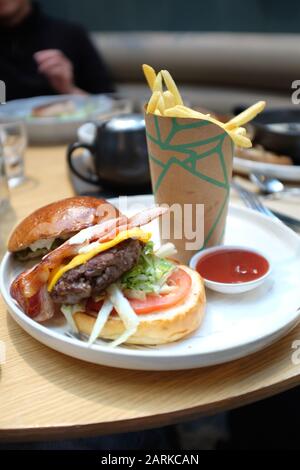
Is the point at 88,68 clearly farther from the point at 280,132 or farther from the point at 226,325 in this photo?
the point at 226,325

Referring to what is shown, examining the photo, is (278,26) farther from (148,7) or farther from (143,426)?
(143,426)

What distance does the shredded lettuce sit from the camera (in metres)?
0.89

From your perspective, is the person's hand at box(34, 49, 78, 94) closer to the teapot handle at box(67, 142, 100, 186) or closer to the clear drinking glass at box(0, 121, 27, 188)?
the clear drinking glass at box(0, 121, 27, 188)

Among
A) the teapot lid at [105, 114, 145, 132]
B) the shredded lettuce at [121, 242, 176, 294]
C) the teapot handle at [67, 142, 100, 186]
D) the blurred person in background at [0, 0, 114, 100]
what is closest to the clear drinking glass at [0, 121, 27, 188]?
the teapot handle at [67, 142, 100, 186]

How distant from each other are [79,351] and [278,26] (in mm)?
3106

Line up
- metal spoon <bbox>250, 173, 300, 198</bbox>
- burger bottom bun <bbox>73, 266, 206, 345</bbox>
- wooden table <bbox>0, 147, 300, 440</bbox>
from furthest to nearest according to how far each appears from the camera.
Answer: metal spoon <bbox>250, 173, 300, 198</bbox> < burger bottom bun <bbox>73, 266, 206, 345</bbox> < wooden table <bbox>0, 147, 300, 440</bbox>

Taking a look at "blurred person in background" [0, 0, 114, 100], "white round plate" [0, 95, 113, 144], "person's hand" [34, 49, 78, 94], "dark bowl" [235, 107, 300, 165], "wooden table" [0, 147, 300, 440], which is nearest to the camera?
"wooden table" [0, 147, 300, 440]

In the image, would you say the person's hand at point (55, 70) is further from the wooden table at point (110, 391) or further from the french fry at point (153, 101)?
the wooden table at point (110, 391)

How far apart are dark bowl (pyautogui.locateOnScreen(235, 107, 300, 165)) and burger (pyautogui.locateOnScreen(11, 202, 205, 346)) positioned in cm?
91

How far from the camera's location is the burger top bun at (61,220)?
100 cm

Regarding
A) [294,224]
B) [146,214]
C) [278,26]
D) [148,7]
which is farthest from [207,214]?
[148,7]

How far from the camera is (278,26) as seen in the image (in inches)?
129

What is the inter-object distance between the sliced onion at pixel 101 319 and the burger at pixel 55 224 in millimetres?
206

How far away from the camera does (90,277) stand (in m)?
0.84
